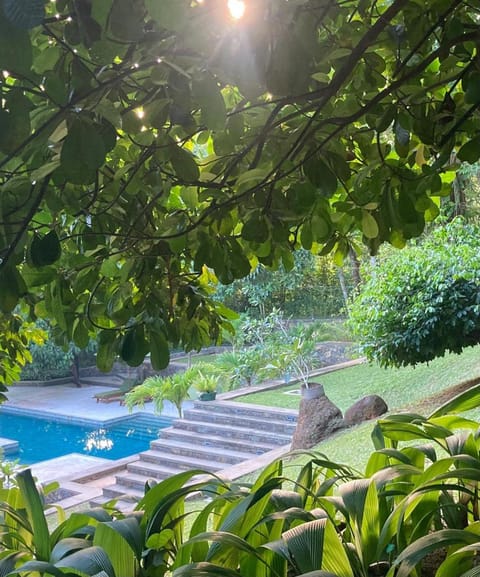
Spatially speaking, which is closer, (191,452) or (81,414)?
(191,452)

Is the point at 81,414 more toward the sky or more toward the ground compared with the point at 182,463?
more toward the sky

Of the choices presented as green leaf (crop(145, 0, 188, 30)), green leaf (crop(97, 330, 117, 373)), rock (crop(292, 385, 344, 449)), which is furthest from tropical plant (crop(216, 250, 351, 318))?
green leaf (crop(145, 0, 188, 30))

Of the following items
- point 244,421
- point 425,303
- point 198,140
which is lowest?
point 244,421

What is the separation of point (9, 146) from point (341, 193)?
2.90 feet

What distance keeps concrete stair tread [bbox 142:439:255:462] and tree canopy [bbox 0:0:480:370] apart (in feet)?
18.4

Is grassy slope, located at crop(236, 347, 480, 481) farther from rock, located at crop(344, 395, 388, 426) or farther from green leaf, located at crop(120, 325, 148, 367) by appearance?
green leaf, located at crop(120, 325, 148, 367)

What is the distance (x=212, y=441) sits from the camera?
282 inches

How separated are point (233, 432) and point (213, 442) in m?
0.25

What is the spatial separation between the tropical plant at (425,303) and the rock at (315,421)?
0.90m

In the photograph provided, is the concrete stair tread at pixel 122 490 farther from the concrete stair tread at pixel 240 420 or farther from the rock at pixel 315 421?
the rock at pixel 315 421

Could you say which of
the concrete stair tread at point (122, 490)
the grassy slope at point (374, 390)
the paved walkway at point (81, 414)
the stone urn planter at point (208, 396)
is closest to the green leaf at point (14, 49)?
the grassy slope at point (374, 390)

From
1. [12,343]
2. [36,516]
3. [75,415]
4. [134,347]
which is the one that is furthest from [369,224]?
[75,415]

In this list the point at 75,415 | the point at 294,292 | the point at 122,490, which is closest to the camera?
the point at 122,490

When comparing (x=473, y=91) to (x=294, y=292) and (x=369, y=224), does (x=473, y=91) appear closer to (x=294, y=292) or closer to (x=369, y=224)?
(x=369, y=224)
